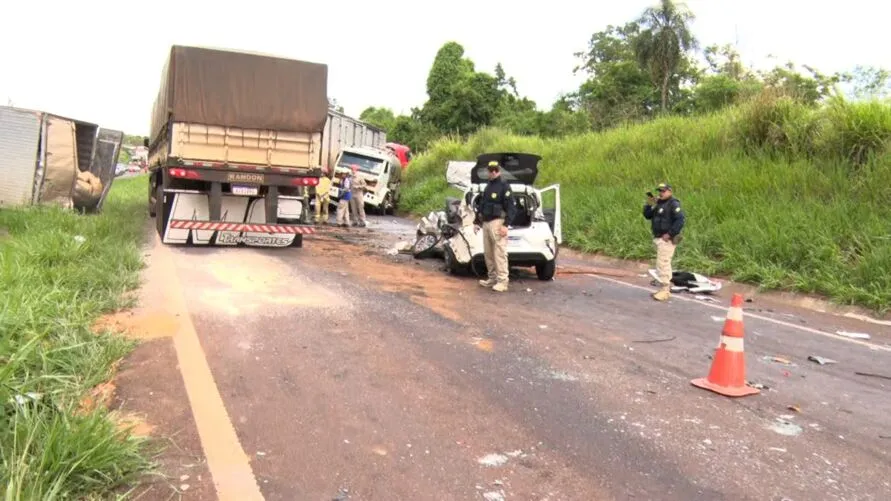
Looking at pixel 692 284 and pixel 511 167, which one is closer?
pixel 692 284

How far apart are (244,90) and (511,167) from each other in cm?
459

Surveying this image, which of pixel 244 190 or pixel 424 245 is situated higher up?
pixel 244 190

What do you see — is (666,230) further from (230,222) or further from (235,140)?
(230,222)

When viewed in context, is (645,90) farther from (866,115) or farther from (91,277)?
(91,277)

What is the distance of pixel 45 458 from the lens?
299 cm

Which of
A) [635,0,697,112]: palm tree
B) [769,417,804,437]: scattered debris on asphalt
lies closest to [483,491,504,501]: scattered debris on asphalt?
[769,417,804,437]: scattered debris on asphalt

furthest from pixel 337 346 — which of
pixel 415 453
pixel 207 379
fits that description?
pixel 415 453

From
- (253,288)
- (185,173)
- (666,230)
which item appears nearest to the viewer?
(253,288)

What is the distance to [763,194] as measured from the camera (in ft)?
42.1

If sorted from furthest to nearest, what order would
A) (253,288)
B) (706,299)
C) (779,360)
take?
(706,299) → (253,288) → (779,360)

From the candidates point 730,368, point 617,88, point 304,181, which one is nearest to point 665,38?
point 617,88

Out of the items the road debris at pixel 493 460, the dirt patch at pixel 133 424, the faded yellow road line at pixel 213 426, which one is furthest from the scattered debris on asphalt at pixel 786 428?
the dirt patch at pixel 133 424

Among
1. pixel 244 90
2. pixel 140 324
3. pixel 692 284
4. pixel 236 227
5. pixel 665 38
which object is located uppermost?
pixel 665 38

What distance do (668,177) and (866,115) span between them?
4257 millimetres
